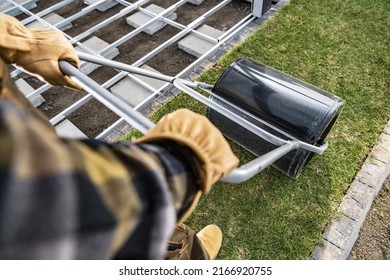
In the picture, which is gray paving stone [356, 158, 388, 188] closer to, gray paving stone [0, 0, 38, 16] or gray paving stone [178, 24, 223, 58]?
gray paving stone [178, 24, 223, 58]

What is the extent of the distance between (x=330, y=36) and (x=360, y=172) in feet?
7.76

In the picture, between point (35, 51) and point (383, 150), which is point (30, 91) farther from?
point (383, 150)

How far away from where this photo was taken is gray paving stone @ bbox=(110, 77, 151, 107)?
398cm

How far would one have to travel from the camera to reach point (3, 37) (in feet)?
5.74

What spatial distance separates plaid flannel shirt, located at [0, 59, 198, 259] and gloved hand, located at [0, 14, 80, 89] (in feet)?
3.84

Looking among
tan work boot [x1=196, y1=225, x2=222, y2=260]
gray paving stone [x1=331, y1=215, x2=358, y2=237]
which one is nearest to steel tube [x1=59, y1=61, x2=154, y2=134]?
tan work boot [x1=196, y1=225, x2=222, y2=260]

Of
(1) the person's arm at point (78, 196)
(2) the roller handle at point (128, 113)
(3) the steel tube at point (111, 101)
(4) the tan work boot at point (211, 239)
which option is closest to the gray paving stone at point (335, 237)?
(4) the tan work boot at point (211, 239)

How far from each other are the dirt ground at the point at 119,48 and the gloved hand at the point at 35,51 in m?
1.97

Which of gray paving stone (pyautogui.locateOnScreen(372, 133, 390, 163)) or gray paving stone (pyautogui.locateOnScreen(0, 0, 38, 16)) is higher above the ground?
gray paving stone (pyautogui.locateOnScreen(0, 0, 38, 16))

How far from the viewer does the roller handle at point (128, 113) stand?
1466mm

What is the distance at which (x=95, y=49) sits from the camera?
183 inches

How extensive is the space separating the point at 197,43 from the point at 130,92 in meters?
1.37
